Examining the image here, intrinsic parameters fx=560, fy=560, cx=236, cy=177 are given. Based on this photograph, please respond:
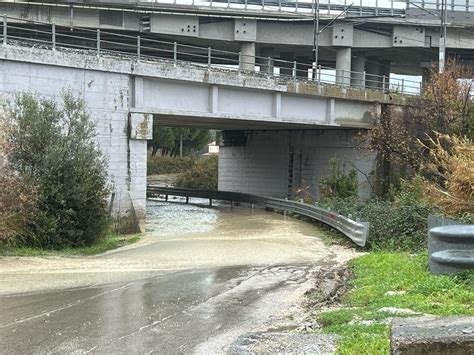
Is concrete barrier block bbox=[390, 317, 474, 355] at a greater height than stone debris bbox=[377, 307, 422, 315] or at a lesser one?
greater

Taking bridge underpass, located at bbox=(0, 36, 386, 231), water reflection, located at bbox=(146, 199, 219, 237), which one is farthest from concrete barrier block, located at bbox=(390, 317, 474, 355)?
bridge underpass, located at bbox=(0, 36, 386, 231)

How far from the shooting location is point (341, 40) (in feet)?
134

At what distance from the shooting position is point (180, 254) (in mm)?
14898

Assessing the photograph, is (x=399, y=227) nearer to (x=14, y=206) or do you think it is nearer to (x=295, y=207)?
(x=14, y=206)

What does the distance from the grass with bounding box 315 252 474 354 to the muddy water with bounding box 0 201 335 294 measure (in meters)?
4.52

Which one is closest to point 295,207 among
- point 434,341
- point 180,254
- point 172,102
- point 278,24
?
point 172,102

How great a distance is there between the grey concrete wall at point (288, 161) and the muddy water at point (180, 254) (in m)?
7.14

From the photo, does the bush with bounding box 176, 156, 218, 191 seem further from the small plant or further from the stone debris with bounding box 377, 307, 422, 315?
the stone debris with bounding box 377, 307, 422, 315

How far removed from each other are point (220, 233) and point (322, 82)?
11887mm

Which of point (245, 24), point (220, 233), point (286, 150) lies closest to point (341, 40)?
point (245, 24)

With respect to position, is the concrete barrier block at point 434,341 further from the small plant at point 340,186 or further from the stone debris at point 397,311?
the small plant at point 340,186

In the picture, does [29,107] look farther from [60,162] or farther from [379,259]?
[379,259]

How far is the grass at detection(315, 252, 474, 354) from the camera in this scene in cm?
541

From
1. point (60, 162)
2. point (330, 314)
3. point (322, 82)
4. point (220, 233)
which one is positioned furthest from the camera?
point (322, 82)
